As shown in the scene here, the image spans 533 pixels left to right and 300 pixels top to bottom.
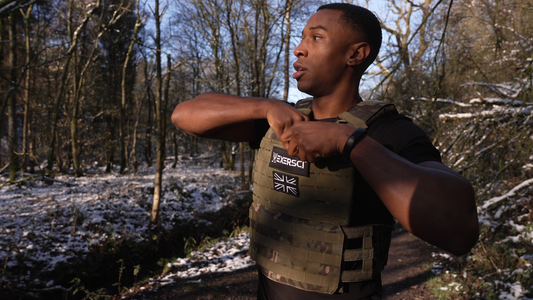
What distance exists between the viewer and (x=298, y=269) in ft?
4.21

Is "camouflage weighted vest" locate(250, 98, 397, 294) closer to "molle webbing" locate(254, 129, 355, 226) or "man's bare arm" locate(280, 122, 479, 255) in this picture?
"molle webbing" locate(254, 129, 355, 226)

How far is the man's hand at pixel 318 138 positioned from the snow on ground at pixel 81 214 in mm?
4129

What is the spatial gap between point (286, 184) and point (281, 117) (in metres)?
0.28

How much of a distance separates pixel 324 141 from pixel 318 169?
9.6 inches

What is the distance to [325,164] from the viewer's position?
1.21 metres

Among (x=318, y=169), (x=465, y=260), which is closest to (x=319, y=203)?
(x=318, y=169)

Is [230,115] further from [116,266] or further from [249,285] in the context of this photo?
[116,266]

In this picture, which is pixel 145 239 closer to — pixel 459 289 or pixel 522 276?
pixel 459 289

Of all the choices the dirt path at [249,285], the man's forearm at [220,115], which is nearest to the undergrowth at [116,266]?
the dirt path at [249,285]

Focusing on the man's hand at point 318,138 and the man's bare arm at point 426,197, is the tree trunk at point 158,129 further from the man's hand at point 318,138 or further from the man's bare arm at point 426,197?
the man's bare arm at point 426,197

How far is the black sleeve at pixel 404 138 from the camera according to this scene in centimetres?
105

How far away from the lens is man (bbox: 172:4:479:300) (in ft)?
3.37

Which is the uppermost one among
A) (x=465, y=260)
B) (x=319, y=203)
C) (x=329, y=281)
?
(x=319, y=203)

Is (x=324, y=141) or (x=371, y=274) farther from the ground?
(x=324, y=141)
